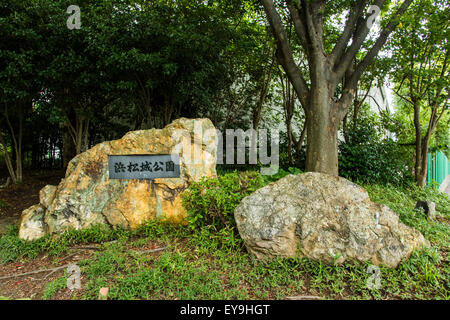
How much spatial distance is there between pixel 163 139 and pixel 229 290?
2.47m

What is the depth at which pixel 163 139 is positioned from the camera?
4305 mm

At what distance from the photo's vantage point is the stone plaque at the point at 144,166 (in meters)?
4.25

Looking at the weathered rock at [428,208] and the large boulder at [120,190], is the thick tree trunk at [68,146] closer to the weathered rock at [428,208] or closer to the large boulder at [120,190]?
the large boulder at [120,190]

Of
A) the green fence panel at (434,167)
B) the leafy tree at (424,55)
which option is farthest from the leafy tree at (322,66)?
the green fence panel at (434,167)

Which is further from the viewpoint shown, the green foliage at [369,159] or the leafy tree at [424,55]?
the green foliage at [369,159]

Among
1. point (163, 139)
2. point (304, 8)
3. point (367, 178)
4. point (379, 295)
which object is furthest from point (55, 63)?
point (367, 178)

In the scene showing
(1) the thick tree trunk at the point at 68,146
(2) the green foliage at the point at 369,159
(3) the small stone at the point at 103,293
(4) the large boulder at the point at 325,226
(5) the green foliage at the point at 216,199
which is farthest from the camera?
(1) the thick tree trunk at the point at 68,146

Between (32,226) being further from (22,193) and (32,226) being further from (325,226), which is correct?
(325,226)

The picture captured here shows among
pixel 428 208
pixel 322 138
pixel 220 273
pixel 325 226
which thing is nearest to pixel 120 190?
pixel 220 273

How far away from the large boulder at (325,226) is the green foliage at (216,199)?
0.37 meters

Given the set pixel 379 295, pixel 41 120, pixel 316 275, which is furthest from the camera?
pixel 41 120

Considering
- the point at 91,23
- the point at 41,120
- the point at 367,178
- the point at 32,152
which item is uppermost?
the point at 91,23

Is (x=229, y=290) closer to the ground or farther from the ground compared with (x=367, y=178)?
closer to the ground

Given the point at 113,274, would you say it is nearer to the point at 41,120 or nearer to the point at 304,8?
the point at 304,8
